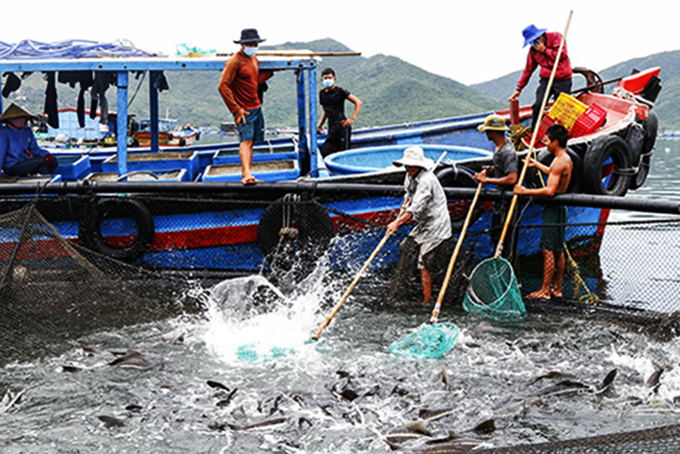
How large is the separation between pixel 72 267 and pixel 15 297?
2.03 feet

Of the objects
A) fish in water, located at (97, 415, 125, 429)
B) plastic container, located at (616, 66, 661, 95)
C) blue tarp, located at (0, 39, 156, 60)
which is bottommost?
fish in water, located at (97, 415, 125, 429)

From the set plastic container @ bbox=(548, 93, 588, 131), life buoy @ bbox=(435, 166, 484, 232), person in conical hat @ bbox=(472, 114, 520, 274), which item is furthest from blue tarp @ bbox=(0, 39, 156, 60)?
plastic container @ bbox=(548, 93, 588, 131)

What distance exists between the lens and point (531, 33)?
363 inches

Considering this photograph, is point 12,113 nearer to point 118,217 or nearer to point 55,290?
point 118,217

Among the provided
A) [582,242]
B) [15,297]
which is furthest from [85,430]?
[582,242]

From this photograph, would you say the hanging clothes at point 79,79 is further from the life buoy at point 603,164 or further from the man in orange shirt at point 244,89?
the life buoy at point 603,164

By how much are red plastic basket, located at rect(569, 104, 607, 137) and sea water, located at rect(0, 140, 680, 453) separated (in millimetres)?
3373

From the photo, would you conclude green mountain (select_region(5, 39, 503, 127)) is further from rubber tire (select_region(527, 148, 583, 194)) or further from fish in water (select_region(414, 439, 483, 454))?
fish in water (select_region(414, 439, 483, 454))

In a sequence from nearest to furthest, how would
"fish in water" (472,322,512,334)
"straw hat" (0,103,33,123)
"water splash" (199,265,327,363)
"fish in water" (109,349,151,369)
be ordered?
"fish in water" (109,349,151,369), "water splash" (199,265,327,363), "fish in water" (472,322,512,334), "straw hat" (0,103,33,123)

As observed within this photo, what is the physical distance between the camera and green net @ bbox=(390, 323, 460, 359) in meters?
5.50

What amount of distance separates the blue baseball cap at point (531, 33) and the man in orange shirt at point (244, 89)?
13.9ft

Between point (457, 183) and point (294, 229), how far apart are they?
2.28 metres

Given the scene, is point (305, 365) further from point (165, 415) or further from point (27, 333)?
point (27, 333)

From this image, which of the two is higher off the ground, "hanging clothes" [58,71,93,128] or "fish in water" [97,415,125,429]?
"hanging clothes" [58,71,93,128]
